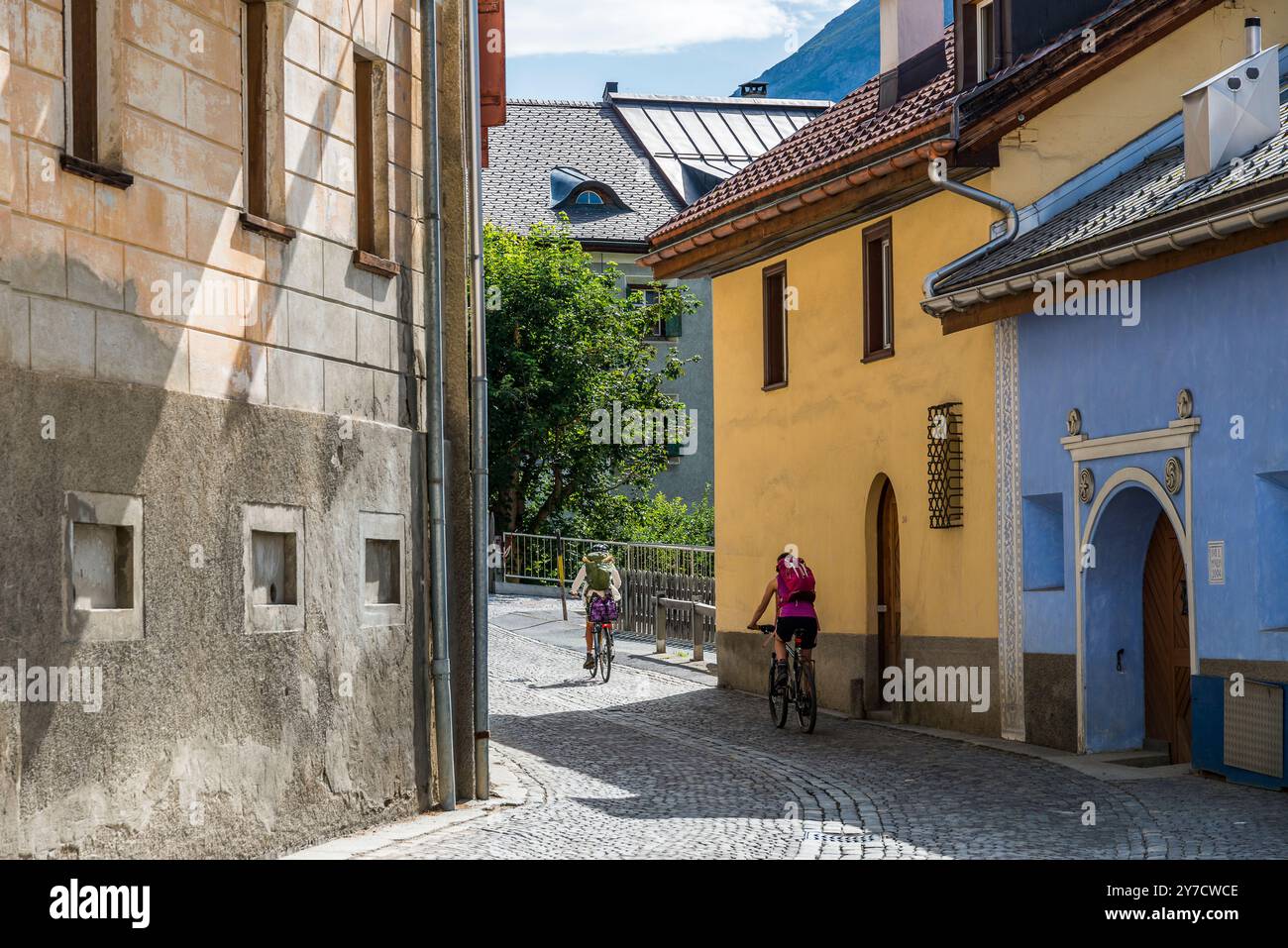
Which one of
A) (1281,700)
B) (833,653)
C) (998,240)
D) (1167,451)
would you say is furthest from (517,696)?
(1281,700)

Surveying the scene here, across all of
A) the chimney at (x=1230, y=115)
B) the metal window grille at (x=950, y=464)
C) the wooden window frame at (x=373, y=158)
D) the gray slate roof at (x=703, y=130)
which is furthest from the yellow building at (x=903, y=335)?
the gray slate roof at (x=703, y=130)

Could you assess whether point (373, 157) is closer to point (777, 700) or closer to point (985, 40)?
point (777, 700)

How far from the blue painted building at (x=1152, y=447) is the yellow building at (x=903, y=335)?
→ 1.31ft

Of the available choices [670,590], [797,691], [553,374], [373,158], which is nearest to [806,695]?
[797,691]

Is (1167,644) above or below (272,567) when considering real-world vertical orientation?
below

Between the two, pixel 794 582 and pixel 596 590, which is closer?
pixel 794 582

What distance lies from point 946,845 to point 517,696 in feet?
38.4

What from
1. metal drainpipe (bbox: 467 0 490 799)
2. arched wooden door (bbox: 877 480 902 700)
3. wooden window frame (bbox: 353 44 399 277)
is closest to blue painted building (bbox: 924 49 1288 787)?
arched wooden door (bbox: 877 480 902 700)

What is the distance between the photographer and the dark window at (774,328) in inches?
962

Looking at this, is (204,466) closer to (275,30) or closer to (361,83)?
(275,30)

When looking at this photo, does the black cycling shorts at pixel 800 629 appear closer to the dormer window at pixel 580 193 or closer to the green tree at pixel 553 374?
the green tree at pixel 553 374

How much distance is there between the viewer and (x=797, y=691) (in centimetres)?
1947

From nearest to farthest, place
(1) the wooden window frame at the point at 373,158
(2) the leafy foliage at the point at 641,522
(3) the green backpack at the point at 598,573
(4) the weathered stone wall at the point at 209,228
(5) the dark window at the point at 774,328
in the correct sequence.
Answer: (4) the weathered stone wall at the point at 209,228, (1) the wooden window frame at the point at 373,158, (5) the dark window at the point at 774,328, (3) the green backpack at the point at 598,573, (2) the leafy foliage at the point at 641,522

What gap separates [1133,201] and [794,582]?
5.08 m
